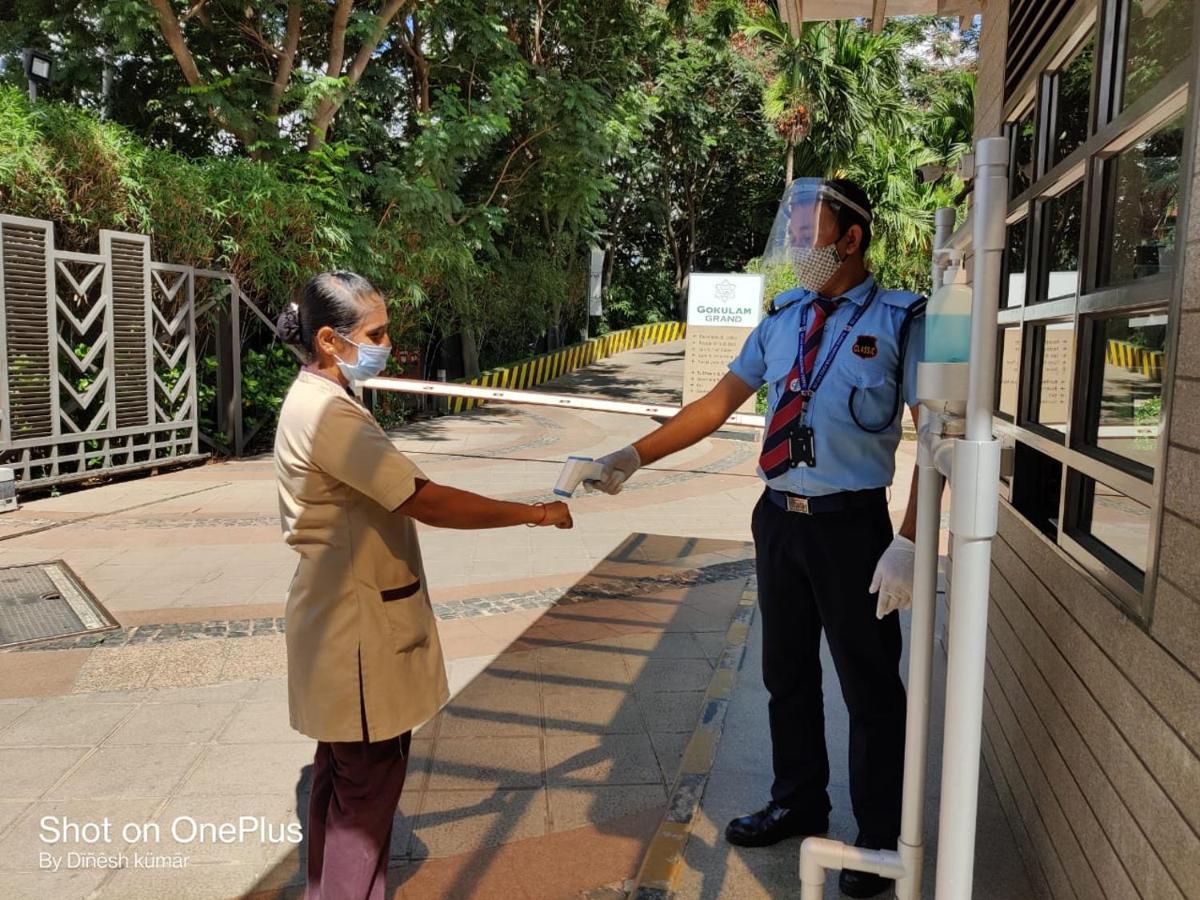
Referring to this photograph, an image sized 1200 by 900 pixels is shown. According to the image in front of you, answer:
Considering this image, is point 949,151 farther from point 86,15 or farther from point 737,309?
point 86,15

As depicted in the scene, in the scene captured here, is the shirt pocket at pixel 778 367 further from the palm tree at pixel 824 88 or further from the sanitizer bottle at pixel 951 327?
the palm tree at pixel 824 88

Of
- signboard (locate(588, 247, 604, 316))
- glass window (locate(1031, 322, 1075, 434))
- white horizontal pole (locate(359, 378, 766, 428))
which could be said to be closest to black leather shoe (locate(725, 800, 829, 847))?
glass window (locate(1031, 322, 1075, 434))

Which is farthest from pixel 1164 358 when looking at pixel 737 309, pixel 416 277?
pixel 416 277

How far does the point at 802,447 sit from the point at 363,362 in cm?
118

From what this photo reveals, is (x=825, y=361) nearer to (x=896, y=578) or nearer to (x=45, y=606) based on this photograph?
(x=896, y=578)

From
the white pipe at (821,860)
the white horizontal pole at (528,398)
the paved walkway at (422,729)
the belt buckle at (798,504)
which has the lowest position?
the paved walkway at (422,729)

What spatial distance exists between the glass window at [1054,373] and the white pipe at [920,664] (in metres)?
1.10

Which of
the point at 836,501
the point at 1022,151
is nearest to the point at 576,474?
the point at 836,501

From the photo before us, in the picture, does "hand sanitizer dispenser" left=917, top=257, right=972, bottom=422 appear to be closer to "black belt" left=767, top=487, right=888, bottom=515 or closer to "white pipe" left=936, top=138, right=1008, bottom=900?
"white pipe" left=936, top=138, right=1008, bottom=900

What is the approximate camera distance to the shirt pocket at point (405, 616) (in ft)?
7.77

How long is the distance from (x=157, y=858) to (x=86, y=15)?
12397 millimetres

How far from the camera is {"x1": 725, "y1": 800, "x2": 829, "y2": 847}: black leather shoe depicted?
2879 mm

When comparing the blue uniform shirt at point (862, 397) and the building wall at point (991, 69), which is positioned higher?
the building wall at point (991, 69)

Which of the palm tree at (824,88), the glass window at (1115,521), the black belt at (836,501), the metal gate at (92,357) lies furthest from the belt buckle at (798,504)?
the palm tree at (824,88)
